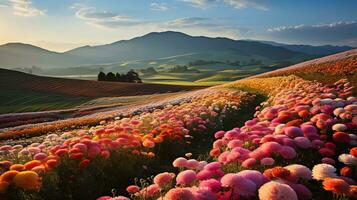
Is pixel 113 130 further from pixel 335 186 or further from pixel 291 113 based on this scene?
pixel 335 186

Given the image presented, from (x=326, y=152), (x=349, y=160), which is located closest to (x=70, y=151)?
(x=326, y=152)

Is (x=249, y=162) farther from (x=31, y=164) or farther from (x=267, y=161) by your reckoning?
(x=31, y=164)

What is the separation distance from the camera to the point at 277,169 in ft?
14.7

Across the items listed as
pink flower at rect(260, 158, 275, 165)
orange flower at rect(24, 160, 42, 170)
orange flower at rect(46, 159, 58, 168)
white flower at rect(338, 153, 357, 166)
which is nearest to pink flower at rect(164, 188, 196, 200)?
pink flower at rect(260, 158, 275, 165)

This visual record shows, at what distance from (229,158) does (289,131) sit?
5.08 feet

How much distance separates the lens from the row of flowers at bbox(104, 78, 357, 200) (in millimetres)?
4148

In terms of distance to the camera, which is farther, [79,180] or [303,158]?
[79,180]

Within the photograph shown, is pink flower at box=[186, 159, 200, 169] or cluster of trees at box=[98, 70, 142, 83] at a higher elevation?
pink flower at box=[186, 159, 200, 169]

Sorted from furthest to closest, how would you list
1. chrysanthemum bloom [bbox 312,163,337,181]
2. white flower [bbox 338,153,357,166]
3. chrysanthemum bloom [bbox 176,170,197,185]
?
1. white flower [bbox 338,153,357,166]
2. chrysanthemum bloom [bbox 176,170,197,185]
3. chrysanthemum bloom [bbox 312,163,337,181]

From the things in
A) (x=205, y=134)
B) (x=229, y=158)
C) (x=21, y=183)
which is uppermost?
(x=229, y=158)

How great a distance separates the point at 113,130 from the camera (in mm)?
9797

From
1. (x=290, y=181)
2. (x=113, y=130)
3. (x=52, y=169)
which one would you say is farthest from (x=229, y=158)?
(x=113, y=130)

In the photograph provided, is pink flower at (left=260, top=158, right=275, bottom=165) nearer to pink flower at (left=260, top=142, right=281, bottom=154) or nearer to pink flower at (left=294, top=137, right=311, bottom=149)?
pink flower at (left=260, top=142, right=281, bottom=154)

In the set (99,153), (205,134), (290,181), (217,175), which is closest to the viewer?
(290,181)
